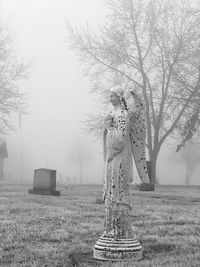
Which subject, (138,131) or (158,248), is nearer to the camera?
(138,131)

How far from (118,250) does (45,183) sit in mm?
14712

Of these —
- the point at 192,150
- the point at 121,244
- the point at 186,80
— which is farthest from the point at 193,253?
the point at 192,150

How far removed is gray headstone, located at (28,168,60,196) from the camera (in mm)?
22594

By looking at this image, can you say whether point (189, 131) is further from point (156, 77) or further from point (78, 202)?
point (78, 202)

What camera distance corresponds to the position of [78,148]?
11538 cm

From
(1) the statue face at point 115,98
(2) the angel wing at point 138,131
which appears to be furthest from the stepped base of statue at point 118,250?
(1) the statue face at point 115,98

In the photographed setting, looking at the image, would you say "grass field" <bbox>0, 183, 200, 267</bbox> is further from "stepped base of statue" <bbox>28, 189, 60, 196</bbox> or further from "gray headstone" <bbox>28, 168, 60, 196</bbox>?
"gray headstone" <bbox>28, 168, 60, 196</bbox>

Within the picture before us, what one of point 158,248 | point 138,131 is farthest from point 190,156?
point 138,131

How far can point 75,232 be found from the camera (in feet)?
39.6

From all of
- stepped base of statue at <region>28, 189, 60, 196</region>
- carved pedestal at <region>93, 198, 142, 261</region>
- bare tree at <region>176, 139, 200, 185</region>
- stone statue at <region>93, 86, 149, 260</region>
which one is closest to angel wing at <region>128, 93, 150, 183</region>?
stone statue at <region>93, 86, 149, 260</region>

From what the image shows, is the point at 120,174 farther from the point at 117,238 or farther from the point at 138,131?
the point at 117,238

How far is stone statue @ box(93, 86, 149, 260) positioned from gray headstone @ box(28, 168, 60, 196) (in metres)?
13.9

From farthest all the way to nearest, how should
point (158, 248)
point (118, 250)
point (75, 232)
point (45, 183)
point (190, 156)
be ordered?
point (190, 156)
point (45, 183)
point (75, 232)
point (158, 248)
point (118, 250)

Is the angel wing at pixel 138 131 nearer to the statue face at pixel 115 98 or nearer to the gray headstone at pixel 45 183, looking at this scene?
the statue face at pixel 115 98
